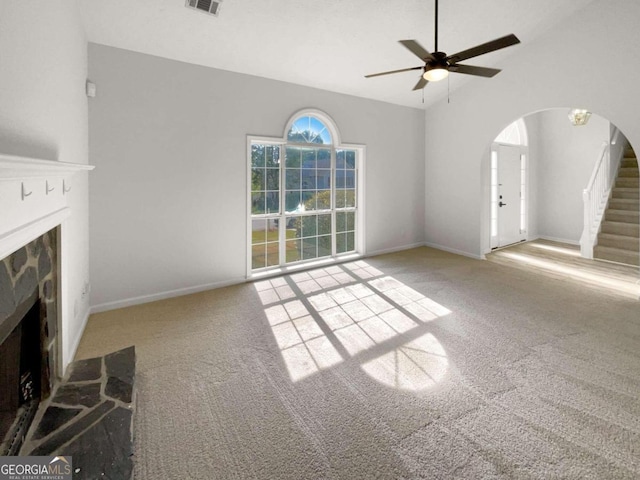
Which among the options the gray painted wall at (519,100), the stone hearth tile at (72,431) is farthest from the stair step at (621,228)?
the stone hearth tile at (72,431)

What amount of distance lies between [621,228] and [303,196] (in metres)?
5.56

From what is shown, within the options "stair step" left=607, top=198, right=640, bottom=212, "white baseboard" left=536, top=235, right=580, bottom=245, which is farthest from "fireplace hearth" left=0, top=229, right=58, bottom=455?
"white baseboard" left=536, top=235, right=580, bottom=245

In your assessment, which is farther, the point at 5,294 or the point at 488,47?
the point at 488,47

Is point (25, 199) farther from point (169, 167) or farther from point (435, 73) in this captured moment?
point (435, 73)

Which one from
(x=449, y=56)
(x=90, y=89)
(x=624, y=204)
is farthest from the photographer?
(x=624, y=204)

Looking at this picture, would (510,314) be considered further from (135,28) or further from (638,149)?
(135,28)

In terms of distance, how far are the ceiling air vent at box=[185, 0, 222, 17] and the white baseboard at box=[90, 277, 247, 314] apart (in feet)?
10.3

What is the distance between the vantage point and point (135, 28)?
328 cm

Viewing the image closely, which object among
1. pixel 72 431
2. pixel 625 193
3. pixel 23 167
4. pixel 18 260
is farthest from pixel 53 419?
pixel 625 193

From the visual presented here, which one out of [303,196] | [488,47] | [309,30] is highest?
[309,30]

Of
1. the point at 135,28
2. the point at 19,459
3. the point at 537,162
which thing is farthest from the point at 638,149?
the point at 19,459

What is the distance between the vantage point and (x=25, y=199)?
147cm

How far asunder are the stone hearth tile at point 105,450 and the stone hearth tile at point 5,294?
2.44 ft

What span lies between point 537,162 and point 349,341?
285 inches
